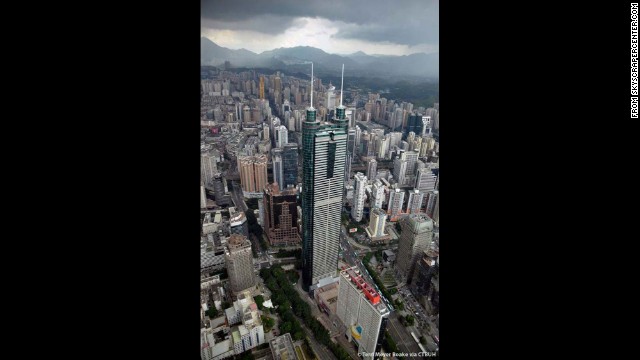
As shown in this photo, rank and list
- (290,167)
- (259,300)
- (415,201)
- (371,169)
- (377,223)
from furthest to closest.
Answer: (371,169) < (290,167) < (415,201) < (377,223) < (259,300)

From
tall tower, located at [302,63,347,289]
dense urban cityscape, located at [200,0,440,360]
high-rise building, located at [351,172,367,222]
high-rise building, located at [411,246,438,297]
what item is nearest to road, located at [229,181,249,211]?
dense urban cityscape, located at [200,0,440,360]

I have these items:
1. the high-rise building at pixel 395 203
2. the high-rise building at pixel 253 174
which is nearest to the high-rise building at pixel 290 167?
the high-rise building at pixel 253 174

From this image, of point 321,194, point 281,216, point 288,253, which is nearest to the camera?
point 321,194

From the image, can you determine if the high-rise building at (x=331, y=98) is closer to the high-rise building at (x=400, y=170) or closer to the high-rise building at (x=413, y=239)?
the high-rise building at (x=400, y=170)

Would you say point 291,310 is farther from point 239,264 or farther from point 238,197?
point 238,197

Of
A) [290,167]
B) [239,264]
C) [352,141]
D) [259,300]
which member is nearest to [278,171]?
[290,167]

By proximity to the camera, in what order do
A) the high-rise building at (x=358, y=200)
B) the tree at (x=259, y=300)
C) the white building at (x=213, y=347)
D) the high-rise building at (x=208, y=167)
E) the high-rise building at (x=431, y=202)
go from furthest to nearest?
1. the high-rise building at (x=208, y=167)
2. the high-rise building at (x=358, y=200)
3. the high-rise building at (x=431, y=202)
4. the tree at (x=259, y=300)
5. the white building at (x=213, y=347)

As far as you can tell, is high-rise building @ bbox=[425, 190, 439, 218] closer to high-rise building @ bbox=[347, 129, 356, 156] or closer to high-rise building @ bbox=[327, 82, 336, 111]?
high-rise building @ bbox=[347, 129, 356, 156]

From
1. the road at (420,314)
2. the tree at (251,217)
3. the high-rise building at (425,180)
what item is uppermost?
the high-rise building at (425,180)
